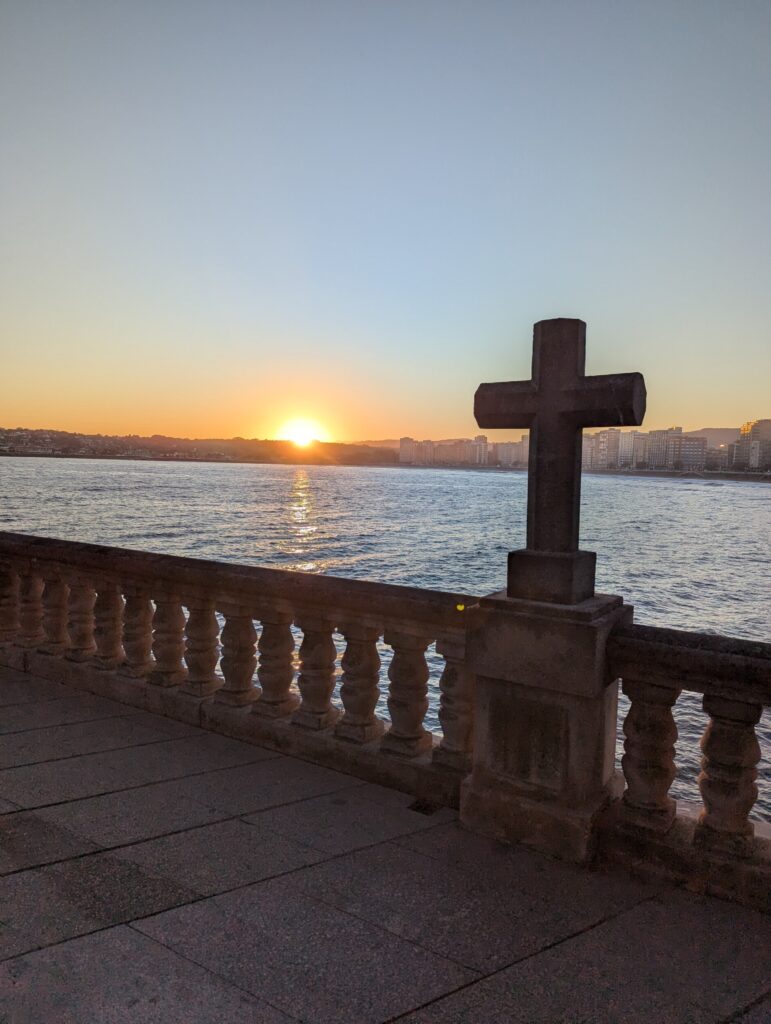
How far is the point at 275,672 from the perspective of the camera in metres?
5.23

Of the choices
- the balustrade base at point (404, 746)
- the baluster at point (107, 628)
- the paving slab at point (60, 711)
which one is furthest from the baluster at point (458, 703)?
the baluster at point (107, 628)

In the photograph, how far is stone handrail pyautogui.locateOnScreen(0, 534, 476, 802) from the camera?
4.47 m

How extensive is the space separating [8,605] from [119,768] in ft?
10.6

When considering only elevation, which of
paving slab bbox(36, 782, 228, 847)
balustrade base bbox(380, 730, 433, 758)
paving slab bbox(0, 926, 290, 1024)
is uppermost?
balustrade base bbox(380, 730, 433, 758)

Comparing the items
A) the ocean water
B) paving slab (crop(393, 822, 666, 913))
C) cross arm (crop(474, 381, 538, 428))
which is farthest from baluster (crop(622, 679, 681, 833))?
the ocean water

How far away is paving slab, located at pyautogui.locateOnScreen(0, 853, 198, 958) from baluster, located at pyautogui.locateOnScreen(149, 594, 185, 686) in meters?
2.30

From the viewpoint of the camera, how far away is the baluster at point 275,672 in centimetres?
520

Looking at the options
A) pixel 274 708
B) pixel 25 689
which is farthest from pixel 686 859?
pixel 25 689

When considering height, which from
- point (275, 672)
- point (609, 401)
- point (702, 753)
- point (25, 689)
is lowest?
point (25, 689)

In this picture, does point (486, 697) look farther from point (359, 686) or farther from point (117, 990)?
point (117, 990)

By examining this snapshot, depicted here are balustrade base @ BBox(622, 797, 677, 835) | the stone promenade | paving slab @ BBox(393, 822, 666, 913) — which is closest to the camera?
the stone promenade

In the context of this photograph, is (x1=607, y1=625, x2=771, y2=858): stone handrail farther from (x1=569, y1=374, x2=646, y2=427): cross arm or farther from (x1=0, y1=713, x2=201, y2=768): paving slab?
(x1=0, y1=713, x2=201, y2=768): paving slab

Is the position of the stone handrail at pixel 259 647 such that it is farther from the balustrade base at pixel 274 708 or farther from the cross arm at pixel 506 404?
the cross arm at pixel 506 404

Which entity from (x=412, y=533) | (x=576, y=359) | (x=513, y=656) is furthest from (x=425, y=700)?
(x=412, y=533)
